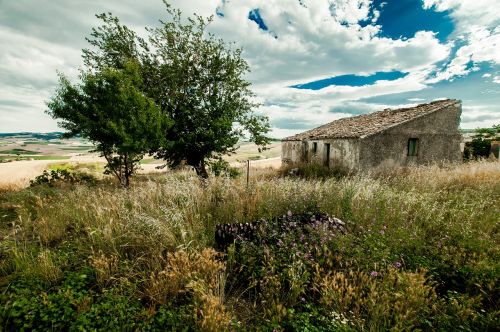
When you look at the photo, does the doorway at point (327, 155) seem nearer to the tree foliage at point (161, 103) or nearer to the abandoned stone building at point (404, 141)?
the abandoned stone building at point (404, 141)

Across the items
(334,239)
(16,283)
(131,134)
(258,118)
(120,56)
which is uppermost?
(120,56)

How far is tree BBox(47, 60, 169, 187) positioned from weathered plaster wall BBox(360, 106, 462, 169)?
12.0 m

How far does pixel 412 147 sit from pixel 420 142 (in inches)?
23.7

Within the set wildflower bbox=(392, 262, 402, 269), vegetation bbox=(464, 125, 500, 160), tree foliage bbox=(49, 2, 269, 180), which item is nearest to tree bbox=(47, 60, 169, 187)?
tree foliage bbox=(49, 2, 269, 180)

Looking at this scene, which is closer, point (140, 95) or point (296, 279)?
point (296, 279)

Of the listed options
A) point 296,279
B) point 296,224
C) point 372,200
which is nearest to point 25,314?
point 296,279

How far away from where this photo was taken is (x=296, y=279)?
2.68 m

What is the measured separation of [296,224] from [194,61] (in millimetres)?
9988

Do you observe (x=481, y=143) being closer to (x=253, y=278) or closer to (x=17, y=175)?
(x=253, y=278)

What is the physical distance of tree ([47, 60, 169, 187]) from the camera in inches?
298

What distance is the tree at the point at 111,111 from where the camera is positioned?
24.8 feet

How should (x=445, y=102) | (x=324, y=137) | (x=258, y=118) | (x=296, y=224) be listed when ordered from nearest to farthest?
(x=296, y=224), (x=258, y=118), (x=445, y=102), (x=324, y=137)

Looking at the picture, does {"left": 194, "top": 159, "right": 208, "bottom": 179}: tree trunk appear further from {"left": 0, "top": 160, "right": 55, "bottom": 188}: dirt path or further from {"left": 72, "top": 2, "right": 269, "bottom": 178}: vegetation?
{"left": 0, "top": 160, "right": 55, "bottom": 188}: dirt path

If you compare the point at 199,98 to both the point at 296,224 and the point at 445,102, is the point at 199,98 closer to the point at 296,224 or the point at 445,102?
the point at 296,224
